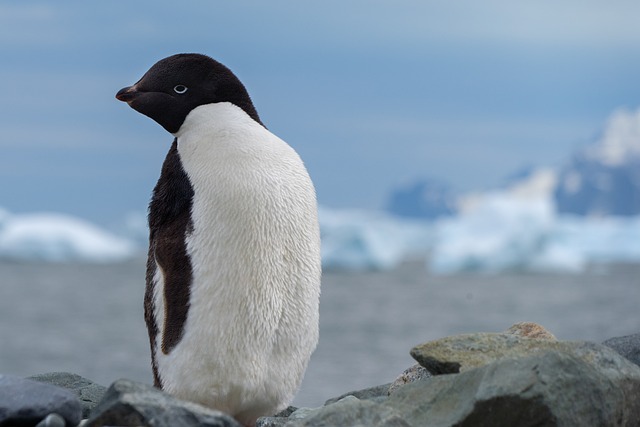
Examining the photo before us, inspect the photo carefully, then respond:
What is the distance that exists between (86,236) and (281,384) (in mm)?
32493

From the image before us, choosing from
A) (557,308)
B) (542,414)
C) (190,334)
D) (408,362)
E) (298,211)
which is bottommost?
(542,414)

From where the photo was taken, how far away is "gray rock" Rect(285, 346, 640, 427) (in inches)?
118

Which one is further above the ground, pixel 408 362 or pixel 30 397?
pixel 408 362

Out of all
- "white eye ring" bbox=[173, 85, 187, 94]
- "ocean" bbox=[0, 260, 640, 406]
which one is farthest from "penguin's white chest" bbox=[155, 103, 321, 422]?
"ocean" bbox=[0, 260, 640, 406]

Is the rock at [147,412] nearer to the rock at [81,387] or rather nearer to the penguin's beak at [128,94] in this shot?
the rock at [81,387]

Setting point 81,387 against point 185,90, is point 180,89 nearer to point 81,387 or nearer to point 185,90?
point 185,90

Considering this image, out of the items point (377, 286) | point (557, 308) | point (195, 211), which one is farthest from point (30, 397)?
point (377, 286)

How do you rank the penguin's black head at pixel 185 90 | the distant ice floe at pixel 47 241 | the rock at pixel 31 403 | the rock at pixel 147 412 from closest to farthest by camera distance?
the rock at pixel 147 412, the rock at pixel 31 403, the penguin's black head at pixel 185 90, the distant ice floe at pixel 47 241

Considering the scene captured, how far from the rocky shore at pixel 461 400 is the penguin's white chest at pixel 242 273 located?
0.65 feet

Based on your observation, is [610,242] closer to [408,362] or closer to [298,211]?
[408,362]

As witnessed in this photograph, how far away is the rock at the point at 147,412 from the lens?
297 centimetres

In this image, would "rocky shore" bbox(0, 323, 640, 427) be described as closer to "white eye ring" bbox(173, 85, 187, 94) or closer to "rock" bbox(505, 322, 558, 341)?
"rock" bbox(505, 322, 558, 341)

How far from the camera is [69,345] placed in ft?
82.2

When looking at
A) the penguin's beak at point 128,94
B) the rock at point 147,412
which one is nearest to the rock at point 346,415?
the rock at point 147,412
